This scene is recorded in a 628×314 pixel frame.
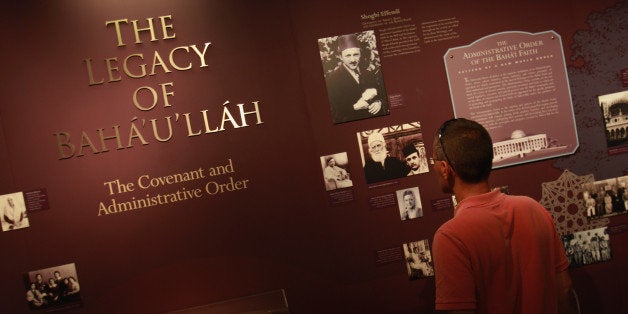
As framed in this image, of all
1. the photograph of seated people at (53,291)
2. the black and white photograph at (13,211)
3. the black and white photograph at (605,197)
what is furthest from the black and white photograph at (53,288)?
the black and white photograph at (605,197)

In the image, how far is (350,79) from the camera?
11.6 feet

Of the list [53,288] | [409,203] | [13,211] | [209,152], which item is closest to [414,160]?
[409,203]

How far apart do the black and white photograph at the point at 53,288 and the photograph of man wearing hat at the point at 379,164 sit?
2168 millimetres

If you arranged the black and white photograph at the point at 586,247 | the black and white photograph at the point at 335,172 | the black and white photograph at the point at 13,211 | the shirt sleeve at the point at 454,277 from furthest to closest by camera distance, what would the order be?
the black and white photograph at the point at 586,247 → the black and white photograph at the point at 335,172 → the black and white photograph at the point at 13,211 → the shirt sleeve at the point at 454,277

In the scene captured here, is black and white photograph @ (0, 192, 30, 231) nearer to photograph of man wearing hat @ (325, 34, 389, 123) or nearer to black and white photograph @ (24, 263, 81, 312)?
black and white photograph @ (24, 263, 81, 312)

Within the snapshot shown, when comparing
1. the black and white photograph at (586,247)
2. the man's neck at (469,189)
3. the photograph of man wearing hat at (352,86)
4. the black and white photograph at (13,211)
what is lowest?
the black and white photograph at (586,247)

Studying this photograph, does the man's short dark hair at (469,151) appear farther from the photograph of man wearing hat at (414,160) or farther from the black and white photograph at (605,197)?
the black and white photograph at (605,197)

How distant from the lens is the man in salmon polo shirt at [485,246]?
5.60 feet

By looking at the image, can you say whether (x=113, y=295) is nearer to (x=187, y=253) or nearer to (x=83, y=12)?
(x=187, y=253)

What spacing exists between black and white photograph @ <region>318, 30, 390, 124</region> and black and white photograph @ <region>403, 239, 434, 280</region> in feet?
3.33

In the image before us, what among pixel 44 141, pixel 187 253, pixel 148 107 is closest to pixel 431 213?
pixel 187 253

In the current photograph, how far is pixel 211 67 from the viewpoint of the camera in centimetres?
343

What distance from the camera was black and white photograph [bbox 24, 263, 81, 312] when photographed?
324cm

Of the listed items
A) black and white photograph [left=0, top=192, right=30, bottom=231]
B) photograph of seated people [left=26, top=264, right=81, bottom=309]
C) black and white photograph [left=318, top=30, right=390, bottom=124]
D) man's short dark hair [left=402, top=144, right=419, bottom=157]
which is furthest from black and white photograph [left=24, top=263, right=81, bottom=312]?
man's short dark hair [left=402, top=144, right=419, bottom=157]
